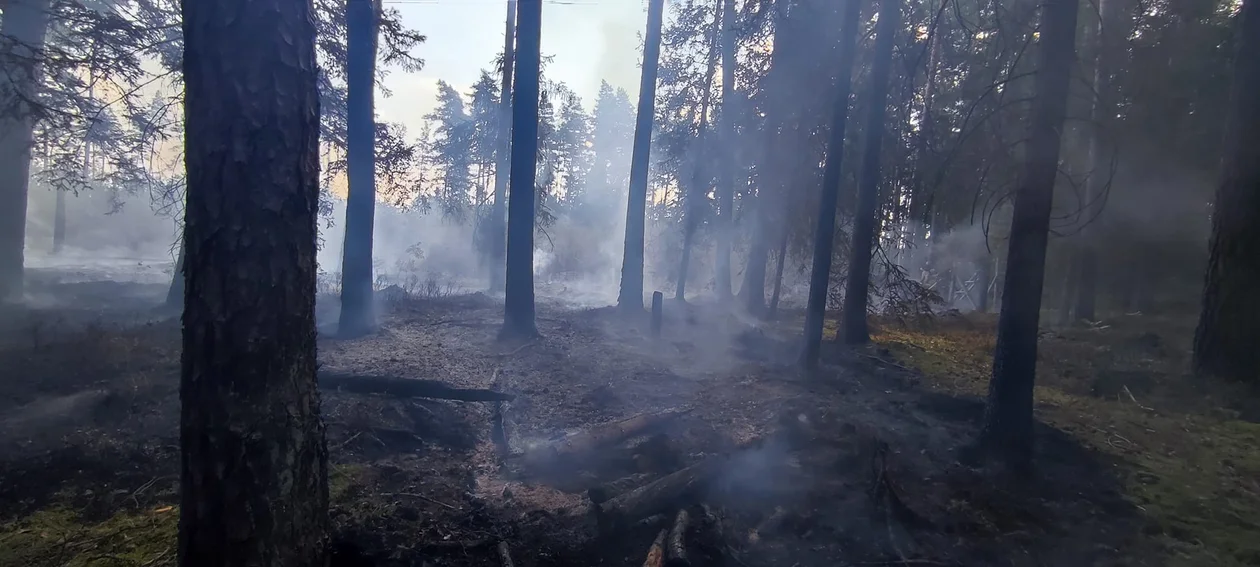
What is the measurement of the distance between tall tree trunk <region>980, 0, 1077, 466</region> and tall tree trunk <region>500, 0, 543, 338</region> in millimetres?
8681

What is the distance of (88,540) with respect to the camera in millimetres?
4109

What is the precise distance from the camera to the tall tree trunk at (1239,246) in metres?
8.98

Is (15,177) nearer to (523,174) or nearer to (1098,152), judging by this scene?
(523,174)

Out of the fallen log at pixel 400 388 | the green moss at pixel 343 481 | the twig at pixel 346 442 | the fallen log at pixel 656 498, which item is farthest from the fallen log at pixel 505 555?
the fallen log at pixel 400 388

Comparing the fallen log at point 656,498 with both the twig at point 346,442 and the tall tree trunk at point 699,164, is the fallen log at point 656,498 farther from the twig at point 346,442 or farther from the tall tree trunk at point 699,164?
the tall tree trunk at point 699,164

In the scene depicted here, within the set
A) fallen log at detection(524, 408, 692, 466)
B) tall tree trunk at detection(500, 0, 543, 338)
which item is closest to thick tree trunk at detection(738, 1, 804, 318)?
tall tree trunk at detection(500, 0, 543, 338)

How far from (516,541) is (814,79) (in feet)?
42.1

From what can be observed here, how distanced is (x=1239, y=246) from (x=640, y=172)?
12669 millimetres

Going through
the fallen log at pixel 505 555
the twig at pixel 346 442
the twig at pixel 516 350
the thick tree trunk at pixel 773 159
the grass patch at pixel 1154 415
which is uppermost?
the thick tree trunk at pixel 773 159

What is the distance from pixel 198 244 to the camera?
2600 millimetres

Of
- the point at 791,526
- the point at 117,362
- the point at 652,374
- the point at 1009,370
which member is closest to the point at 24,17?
the point at 117,362

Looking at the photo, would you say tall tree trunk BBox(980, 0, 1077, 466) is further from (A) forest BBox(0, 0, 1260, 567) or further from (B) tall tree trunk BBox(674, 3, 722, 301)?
(B) tall tree trunk BBox(674, 3, 722, 301)

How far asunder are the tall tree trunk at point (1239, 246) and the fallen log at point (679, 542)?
30.3 feet

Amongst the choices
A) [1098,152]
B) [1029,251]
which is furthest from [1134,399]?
[1098,152]
